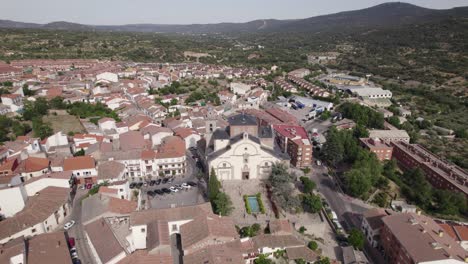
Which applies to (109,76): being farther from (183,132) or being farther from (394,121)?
(394,121)

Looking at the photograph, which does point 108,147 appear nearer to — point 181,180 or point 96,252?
point 181,180

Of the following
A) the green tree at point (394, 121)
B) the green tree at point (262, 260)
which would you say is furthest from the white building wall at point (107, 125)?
the green tree at point (394, 121)

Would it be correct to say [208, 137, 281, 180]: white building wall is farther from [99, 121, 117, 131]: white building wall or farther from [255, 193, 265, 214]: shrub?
[99, 121, 117, 131]: white building wall

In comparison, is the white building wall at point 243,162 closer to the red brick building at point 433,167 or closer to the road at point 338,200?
the road at point 338,200

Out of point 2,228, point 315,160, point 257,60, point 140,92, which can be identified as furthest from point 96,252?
point 257,60

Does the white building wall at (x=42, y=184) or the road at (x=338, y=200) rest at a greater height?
the white building wall at (x=42, y=184)

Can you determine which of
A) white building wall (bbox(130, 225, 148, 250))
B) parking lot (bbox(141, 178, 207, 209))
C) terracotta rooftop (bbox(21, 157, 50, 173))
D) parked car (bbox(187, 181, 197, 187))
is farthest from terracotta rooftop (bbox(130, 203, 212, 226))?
terracotta rooftop (bbox(21, 157, 50, 173))

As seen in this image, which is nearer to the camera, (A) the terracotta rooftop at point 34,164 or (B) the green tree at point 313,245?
(B) the green tree at point 313,245
